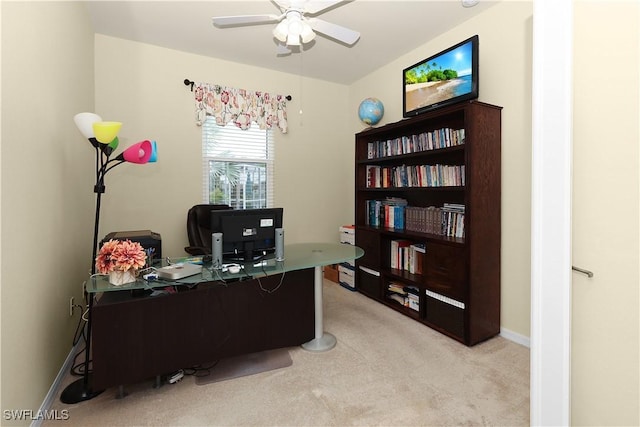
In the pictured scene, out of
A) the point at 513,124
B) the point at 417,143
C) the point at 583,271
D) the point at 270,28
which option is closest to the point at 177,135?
the point at 270,28

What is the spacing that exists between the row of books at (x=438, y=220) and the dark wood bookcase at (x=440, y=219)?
0.03 ft

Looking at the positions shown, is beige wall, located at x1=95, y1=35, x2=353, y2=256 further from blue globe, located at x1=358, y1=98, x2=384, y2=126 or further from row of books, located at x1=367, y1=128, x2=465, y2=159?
row of books, located at x1=367, y1=128, x2=465, y2=159

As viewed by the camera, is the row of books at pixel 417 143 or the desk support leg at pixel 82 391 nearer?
the desk support leg at pixel 82 391

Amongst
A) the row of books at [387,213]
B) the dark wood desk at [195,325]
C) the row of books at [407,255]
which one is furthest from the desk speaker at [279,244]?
the row of books at [387,213]

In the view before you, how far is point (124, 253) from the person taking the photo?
1.66 meters

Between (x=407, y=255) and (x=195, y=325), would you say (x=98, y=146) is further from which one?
(x=407, y=255)

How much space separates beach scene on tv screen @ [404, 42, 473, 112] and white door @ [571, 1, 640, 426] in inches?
51.5

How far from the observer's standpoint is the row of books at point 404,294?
296cm

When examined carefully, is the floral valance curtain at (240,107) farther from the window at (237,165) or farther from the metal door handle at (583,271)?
the metal door handle at (583,271)

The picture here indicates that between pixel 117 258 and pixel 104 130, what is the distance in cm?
74

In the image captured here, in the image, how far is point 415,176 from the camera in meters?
3.08

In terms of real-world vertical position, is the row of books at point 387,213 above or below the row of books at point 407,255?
above

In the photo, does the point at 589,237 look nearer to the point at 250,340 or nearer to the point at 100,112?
the point at 250,340

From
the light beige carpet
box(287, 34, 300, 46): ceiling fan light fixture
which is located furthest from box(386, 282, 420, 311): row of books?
box(287, 34, 300, 46): ceiling fan light fixture
